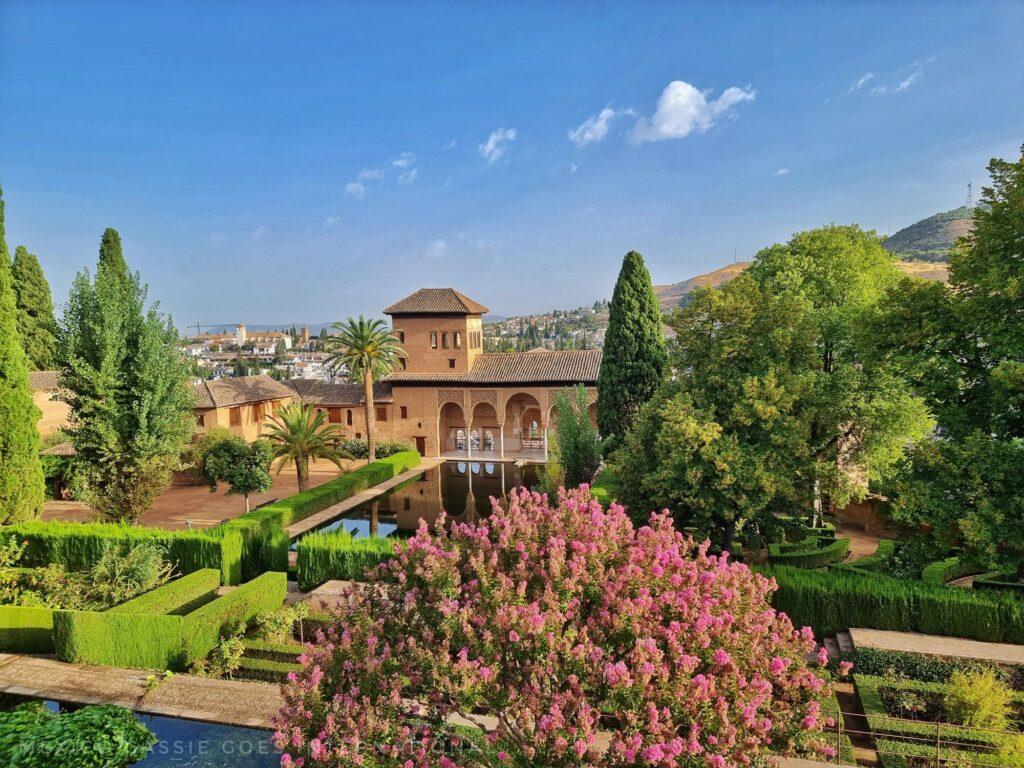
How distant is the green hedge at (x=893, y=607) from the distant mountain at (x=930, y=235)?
223 ft

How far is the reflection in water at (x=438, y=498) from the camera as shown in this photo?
20719 millimetres

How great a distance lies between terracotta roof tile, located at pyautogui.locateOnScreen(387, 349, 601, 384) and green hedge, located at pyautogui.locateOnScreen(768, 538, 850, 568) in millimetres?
16865

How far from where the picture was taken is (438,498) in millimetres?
24656

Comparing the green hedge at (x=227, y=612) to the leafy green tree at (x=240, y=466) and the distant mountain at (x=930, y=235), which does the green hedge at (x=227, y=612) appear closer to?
the leafy green tree at (x=240, y=466)

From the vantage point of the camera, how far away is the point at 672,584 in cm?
564

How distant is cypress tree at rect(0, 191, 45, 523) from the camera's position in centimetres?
1464

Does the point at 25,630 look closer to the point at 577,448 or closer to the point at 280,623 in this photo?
the point at 280,623

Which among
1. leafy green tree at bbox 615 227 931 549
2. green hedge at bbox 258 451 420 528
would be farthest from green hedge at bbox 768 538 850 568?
green hedge at bbox 258 451 420 528

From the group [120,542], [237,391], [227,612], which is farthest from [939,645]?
[237,391]

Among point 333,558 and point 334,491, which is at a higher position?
point 334,491

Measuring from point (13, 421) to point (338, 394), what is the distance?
67.7ft

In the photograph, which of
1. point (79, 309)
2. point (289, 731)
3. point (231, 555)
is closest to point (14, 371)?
point (79, 309)

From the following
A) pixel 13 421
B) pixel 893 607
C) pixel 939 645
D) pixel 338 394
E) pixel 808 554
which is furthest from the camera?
pixel 338 394

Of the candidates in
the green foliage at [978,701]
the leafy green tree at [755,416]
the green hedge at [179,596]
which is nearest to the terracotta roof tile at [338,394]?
the green hedge at [179,596]
